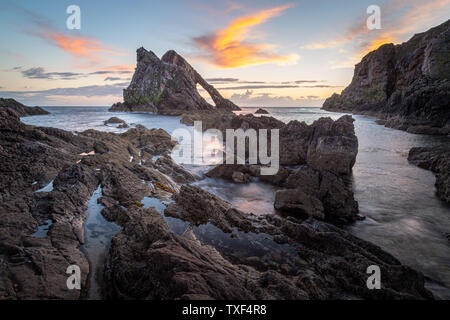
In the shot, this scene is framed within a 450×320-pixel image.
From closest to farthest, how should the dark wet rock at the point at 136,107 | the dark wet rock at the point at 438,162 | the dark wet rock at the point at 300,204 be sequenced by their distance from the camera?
the dark wet rock at the point at 300,204, the dark wet rock at the point at 438,162, the dark wet rock at the point at 136,107

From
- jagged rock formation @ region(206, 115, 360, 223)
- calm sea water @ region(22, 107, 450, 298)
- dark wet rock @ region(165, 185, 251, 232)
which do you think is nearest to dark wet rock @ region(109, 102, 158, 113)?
jagged rock formation @ region(206, 115, 360, 223)

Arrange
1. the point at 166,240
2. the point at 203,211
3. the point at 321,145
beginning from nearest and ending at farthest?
1. the point at 166,240
2. the point at 203,211
3. the point at 321,145

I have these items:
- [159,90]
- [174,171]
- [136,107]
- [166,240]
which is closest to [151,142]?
[174,171]

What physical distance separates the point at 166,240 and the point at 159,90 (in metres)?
115

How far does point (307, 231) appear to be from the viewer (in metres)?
7.55

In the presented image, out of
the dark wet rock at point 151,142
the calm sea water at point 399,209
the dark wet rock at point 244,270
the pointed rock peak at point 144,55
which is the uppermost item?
the pointed rock peak at point 144,55

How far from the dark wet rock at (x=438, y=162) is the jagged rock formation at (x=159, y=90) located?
93.5 metres

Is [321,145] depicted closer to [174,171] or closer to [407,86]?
[174,171]

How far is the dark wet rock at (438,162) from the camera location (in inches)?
548

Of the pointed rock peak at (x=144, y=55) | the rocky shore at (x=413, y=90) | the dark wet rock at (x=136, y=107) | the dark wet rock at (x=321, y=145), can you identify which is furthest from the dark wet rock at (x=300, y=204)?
the pointed rock peak at (x=144, y=55)

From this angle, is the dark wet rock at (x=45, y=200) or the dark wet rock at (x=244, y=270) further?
the dark wet rock at (x=45, y=200)

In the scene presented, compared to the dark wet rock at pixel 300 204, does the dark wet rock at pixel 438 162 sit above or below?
above

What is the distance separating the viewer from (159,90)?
11075cm

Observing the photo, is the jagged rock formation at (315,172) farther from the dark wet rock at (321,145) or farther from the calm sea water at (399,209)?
the calm sea water at (399,209)
